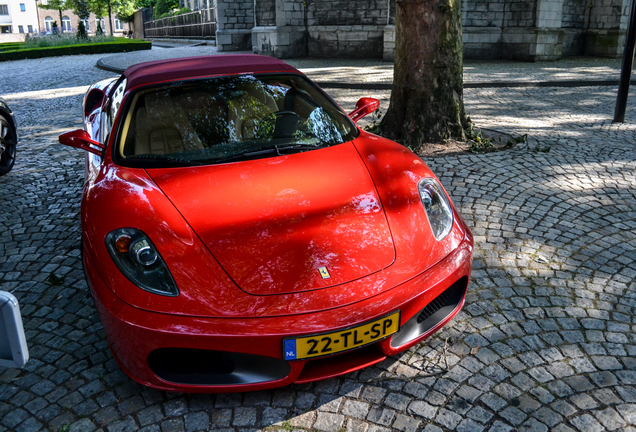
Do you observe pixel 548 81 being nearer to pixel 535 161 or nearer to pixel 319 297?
pixel 535 161

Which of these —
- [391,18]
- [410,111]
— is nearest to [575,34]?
[391,18]

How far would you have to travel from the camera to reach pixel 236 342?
2135 mm

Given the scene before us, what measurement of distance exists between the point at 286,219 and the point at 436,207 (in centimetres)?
87

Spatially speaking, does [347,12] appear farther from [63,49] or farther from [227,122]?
[227,122]

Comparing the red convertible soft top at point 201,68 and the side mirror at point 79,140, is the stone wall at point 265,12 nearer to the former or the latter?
the red convertible soft top at point 201,68

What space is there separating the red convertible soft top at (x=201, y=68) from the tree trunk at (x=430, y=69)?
2965 mm

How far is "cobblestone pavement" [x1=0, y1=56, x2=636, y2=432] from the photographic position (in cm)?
231

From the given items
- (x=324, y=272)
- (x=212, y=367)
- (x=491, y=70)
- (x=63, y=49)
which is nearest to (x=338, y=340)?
(x=324, y=272)

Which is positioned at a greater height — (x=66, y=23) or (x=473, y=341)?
(x=66, y=23)

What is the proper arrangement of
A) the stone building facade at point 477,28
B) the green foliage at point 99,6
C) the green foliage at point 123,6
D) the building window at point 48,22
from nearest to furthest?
the stone building facade at point 477,28
the green foliage at point 99,6
the green foliage at point 123,6
the building window at point 48,22

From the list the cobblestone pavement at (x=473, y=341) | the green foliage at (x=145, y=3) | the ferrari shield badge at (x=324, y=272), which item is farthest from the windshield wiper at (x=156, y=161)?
the green foliage at (x=145, y=3)

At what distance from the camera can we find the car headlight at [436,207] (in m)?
2.75

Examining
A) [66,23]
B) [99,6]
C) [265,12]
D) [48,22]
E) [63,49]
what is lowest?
[63,49]

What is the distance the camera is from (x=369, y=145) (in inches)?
132
